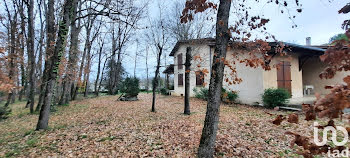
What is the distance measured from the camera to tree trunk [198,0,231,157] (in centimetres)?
290

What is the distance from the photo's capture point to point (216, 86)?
2.91 m

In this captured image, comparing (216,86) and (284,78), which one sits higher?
(284,78)

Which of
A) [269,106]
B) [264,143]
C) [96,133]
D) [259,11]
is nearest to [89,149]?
[96,133]

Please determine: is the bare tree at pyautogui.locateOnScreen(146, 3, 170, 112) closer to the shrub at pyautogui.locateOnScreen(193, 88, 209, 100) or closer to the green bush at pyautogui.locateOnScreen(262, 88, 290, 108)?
the shrub at pyautogui.locateOnScreen(193, 88, 209, 100)

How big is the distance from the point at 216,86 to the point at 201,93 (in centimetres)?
980

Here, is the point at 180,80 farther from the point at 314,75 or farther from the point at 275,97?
the point at 314,75

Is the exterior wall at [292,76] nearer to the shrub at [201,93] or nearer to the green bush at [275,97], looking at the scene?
the green bush at [275,97]

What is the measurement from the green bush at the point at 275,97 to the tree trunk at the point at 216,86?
7231 mm

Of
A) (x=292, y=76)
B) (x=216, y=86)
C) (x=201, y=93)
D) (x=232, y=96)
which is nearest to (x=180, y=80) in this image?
(x=201, y=93)

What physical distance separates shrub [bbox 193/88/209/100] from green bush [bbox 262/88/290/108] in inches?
161

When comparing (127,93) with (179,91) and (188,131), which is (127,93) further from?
(188,131)

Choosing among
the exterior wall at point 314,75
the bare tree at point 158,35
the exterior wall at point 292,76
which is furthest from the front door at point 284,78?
the bare tree at point 158,35

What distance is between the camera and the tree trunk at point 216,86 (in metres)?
2.90

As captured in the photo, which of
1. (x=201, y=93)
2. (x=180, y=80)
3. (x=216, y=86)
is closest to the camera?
(x=216, y=86)
